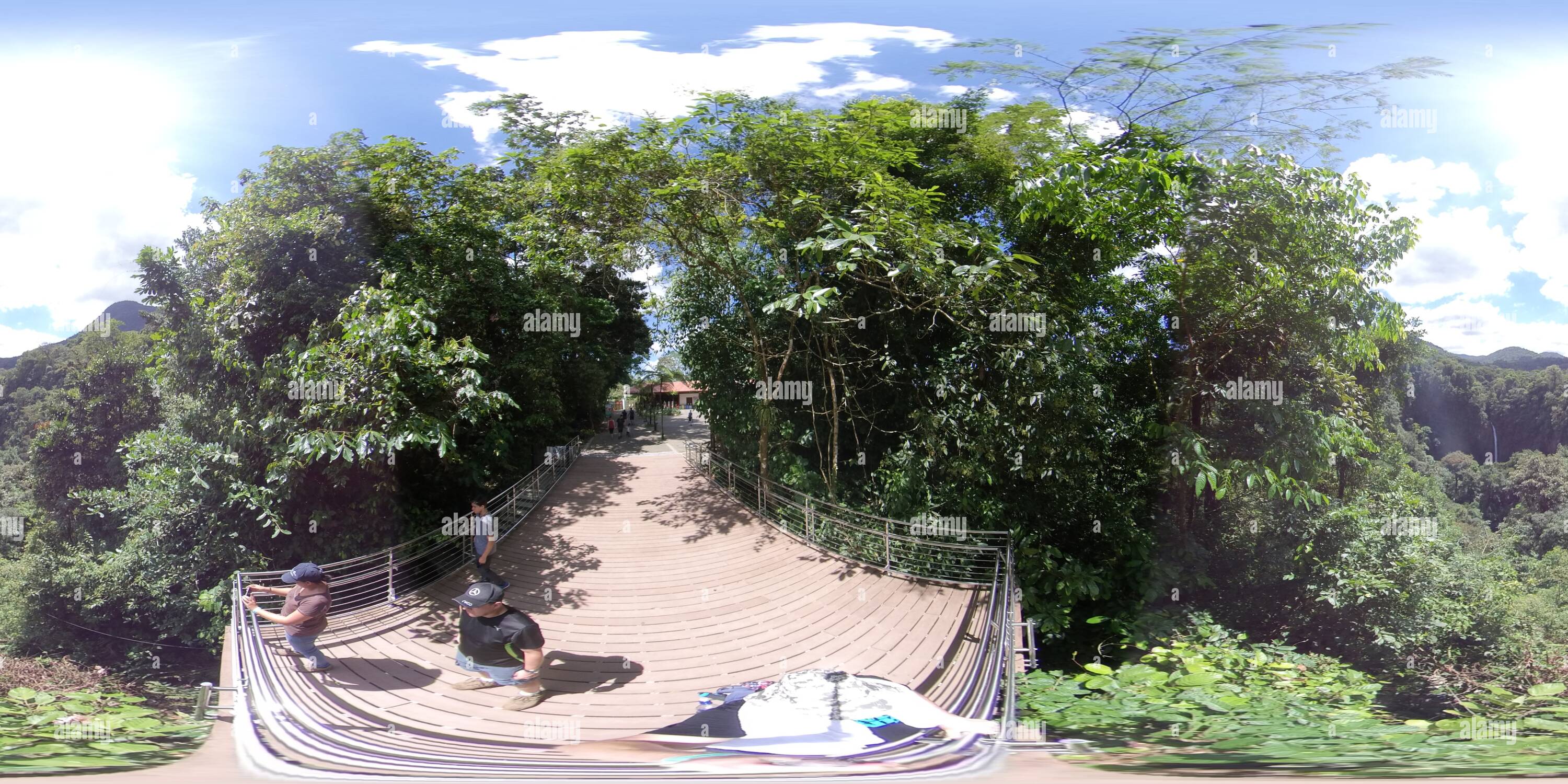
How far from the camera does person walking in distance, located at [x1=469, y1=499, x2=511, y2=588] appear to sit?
240 cm

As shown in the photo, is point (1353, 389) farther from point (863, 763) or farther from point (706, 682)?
point (706, 682)

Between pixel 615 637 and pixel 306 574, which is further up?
pixel 306 574

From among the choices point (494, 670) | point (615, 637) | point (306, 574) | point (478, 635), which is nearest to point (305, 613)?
point (306, 574)

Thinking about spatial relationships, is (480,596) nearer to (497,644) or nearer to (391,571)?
(497,644)

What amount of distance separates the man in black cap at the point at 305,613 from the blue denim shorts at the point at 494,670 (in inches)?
19.8

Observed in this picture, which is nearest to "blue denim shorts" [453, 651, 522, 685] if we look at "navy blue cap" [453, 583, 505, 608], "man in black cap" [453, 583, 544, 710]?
"man in black cap" [453, 583, 544, 710]

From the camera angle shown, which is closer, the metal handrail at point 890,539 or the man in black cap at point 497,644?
the man in black cap at point 497,644

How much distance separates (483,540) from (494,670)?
3.07 feet

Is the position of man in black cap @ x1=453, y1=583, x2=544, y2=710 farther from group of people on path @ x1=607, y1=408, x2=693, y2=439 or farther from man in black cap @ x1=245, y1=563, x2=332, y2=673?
group of people on path @ x1=607, y1=408, x2=693, y2=439

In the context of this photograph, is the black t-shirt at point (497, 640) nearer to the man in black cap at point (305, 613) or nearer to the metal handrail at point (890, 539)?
the man in black cap at point (305, 613)

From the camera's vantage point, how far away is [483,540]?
2.57 m

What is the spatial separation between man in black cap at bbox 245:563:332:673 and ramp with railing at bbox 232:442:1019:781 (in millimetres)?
61

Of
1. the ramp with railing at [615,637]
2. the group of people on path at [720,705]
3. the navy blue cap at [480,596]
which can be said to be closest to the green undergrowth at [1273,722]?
the ramp with railing at [615,637]

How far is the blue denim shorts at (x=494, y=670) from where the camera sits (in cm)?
179
